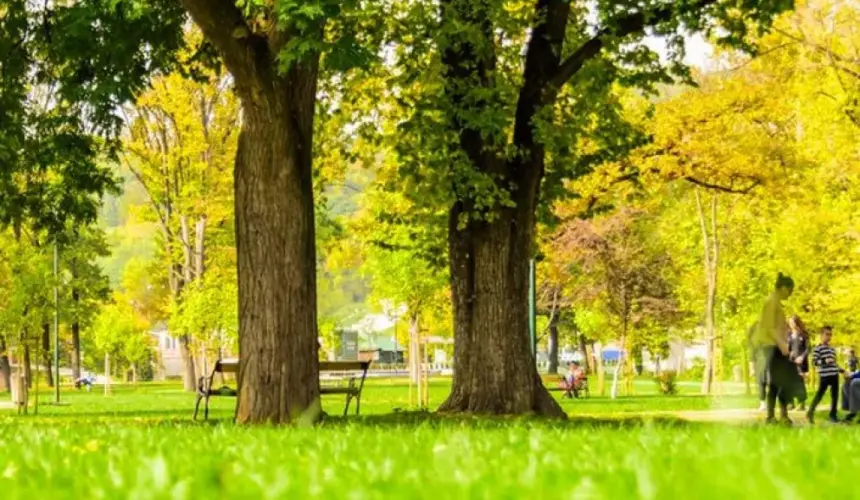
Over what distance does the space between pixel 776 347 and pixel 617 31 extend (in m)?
4.79

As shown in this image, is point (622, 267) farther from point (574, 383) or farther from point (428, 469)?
point (428, 469)

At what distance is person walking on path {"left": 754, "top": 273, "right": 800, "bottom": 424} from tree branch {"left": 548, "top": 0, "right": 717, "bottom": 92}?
3.95 metres

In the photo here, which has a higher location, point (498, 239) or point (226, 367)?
point (498, 239)

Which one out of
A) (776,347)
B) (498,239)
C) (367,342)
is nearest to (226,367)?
(498,239)

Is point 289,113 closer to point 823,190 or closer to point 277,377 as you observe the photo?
point 277,377

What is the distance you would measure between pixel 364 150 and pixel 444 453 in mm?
17212

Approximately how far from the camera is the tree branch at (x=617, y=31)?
16562 millimetres

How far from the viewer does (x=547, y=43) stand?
1739 centimetres

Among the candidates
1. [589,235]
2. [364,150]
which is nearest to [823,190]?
[589,235]

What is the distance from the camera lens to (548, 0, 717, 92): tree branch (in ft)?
54.3

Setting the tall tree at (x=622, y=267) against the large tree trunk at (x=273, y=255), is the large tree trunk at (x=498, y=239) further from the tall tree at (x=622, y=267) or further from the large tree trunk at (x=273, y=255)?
the tall tree at (x=622, y=267)

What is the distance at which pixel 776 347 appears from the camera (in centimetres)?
1623

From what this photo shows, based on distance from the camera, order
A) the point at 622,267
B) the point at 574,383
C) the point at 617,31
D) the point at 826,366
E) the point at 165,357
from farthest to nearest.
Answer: the point at 165,357
the point at 622,267
the point at 574,383
the point at 826,366
the point at 617,31

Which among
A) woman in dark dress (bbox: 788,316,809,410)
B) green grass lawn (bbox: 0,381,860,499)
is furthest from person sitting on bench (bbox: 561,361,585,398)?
green grass lawn (bbox: 0,381,860,499)
